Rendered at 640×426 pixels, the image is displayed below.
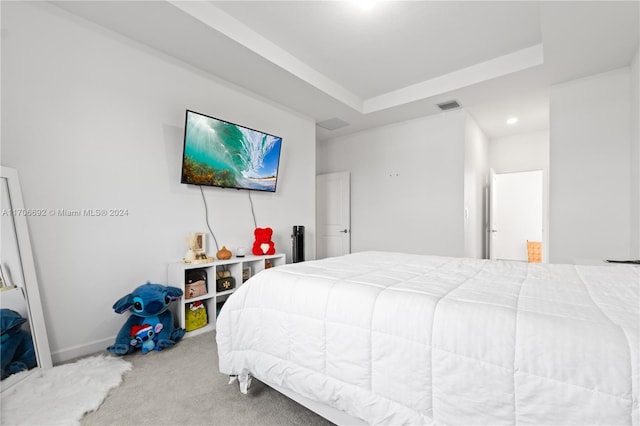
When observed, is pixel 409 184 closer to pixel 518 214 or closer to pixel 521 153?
pixel 521 153

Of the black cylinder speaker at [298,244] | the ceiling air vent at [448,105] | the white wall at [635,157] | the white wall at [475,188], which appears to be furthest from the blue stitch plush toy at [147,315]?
the white wall at [635,157]

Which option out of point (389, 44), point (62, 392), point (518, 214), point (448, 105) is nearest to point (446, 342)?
point (62, 392)

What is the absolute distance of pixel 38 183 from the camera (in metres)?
2.08

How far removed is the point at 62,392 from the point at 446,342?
2073 mm

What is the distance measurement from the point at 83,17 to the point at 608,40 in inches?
169

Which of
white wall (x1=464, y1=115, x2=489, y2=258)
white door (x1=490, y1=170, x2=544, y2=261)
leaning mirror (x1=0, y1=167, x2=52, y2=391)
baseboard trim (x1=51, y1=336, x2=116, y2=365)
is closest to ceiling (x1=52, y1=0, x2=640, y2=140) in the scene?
white wall (x1=464, y1=115, x2=489, y2=258)

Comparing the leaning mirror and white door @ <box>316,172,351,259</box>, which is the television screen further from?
white door @ <box>316,172,351,259</box>

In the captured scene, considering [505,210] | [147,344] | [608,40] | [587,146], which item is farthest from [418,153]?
[147,344]

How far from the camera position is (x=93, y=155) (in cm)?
232

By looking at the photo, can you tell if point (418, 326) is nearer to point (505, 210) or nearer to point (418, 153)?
point (418, 153)

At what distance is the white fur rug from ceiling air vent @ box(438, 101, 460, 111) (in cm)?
432

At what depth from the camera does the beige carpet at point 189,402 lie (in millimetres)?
1466

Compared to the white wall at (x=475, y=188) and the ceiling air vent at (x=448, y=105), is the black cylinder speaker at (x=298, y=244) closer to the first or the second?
the white wall at (x=475, y=188)

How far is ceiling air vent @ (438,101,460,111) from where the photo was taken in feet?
12.9
